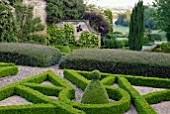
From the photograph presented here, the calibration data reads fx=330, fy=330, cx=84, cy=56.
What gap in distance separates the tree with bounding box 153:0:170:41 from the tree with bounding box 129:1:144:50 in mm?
1153

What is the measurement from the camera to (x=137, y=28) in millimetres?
18375

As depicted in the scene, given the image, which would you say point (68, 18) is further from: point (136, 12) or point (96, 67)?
point (96, 67)

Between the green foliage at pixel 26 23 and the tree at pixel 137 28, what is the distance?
4937mm

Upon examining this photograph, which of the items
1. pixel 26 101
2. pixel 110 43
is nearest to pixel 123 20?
pixel 110 43

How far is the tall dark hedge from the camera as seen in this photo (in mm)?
19094

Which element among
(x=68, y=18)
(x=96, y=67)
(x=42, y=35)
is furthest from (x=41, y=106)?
(x=68, y=18)

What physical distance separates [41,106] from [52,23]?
1312cm

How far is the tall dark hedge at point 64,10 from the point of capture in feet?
62.6

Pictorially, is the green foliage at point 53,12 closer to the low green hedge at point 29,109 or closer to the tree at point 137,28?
the tree at point 137,28

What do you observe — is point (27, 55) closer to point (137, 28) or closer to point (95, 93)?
point (95, 93)

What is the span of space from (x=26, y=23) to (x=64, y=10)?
2.76 m

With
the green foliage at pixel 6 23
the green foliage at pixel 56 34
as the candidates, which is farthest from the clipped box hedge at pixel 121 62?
the green foliage at pixel 56 34

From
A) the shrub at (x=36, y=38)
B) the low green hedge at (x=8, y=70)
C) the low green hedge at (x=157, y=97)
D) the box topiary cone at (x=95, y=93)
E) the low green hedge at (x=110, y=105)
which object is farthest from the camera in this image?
the shrub at (x=36, y=38)

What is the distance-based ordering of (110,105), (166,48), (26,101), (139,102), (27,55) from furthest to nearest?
(166,48)
(27,55)
(26,101)
(139,102)
(110,105)
